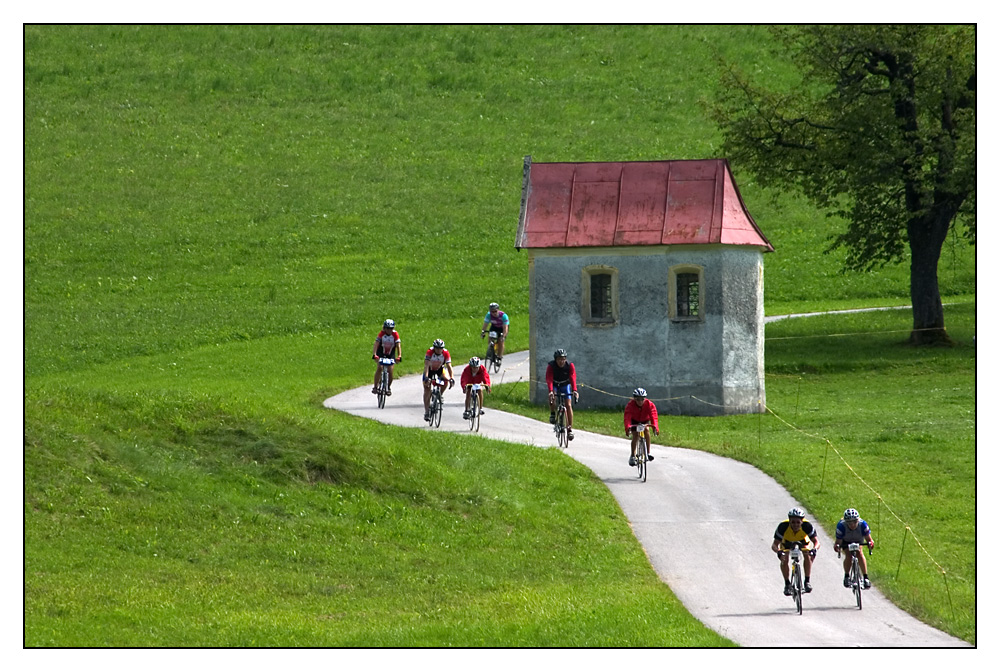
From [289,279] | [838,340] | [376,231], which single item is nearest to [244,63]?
[376,231]

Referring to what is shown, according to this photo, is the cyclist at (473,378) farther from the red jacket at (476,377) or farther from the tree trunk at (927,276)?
the tree trunk at (927,276)

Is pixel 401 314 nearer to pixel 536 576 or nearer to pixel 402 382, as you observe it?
pixel 402 382

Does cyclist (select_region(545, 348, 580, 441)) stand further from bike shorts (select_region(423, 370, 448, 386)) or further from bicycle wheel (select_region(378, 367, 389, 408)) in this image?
bicycle wheel (select_region(378, 367, 389, 408))

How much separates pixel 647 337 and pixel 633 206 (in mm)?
3599

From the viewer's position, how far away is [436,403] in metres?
30.2

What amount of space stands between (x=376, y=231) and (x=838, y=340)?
86.3ft

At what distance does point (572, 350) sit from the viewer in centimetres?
3575

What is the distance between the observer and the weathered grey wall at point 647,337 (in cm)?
3569

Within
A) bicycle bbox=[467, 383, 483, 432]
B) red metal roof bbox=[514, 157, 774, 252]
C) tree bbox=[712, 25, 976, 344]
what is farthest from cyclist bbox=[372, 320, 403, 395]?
tree bbox=[712, 25, 976, 344]

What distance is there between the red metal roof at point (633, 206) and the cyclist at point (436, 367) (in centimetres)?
667

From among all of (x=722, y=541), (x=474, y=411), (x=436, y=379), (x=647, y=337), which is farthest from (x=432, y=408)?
(x=722, y=541)

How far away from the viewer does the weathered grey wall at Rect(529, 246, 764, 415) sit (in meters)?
35.7

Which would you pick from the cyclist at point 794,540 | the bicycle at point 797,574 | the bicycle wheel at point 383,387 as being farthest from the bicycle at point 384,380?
the bicycle at point 797,574

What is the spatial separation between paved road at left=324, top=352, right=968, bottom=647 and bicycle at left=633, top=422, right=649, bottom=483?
228 mm
